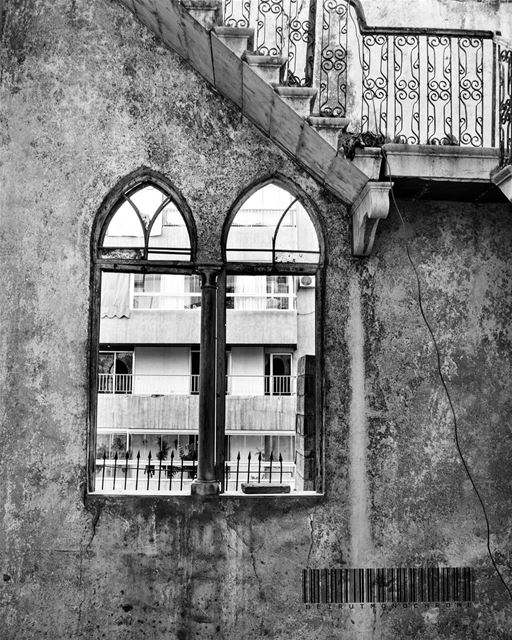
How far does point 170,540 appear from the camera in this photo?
6.88 meters

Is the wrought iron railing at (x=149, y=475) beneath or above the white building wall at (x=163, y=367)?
beneath

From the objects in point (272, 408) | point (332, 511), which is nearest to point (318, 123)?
point (332, 511)

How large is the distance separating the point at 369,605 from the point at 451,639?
828mm

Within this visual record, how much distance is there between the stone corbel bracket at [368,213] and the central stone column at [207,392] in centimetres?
142

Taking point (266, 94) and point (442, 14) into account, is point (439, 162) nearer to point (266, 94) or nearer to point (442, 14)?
point (266, 94)

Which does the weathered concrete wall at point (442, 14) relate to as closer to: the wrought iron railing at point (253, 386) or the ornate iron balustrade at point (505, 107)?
the ornate iron balustrade at point (505, 107)

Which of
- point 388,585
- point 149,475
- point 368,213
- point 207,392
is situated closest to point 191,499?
point 149,475

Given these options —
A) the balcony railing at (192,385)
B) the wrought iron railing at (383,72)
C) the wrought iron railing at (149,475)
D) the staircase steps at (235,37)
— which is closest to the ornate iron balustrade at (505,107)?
the wrought iron railing at (383,72)

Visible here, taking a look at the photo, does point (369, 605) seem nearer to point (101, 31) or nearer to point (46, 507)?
point (46, 507)

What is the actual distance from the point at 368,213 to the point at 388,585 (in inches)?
136

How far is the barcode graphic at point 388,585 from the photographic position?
6.90 meters

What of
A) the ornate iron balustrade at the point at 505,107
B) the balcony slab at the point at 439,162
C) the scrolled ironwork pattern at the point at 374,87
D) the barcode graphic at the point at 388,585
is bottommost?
the barcode graphic at the point at 388,585

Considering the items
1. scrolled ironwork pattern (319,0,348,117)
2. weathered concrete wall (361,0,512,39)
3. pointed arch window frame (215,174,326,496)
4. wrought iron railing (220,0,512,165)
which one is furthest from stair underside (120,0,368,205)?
weathered concrete wall (361,0,512,39)

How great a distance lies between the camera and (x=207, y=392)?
7121 mm
